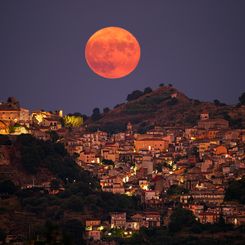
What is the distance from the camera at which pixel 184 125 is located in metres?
132

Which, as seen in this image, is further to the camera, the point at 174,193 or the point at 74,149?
the point at 74,149

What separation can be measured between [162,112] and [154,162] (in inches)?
1116

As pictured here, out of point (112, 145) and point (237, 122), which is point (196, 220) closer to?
point (112, 145)

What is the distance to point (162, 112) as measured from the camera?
14100cm

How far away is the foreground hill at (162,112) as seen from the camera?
133500mm

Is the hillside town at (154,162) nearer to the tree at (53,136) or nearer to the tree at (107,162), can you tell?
the tree at (107,162)

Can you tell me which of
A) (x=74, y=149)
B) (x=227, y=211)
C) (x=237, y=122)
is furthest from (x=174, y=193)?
(x=237, y=122)

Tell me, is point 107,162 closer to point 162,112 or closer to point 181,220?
point 181,220

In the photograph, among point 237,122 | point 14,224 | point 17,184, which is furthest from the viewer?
point 237,122

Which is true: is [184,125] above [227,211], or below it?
above

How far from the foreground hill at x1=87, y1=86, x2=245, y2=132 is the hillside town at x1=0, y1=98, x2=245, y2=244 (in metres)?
1.78

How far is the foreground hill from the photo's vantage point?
13350cm

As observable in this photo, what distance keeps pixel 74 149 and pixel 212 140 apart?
12403 millimetres

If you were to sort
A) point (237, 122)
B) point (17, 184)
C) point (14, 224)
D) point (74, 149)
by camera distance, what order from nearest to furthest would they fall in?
1. point (14, 224)
2. point (17, 184)
3. point (74, 149)
4. point (237, 122)
